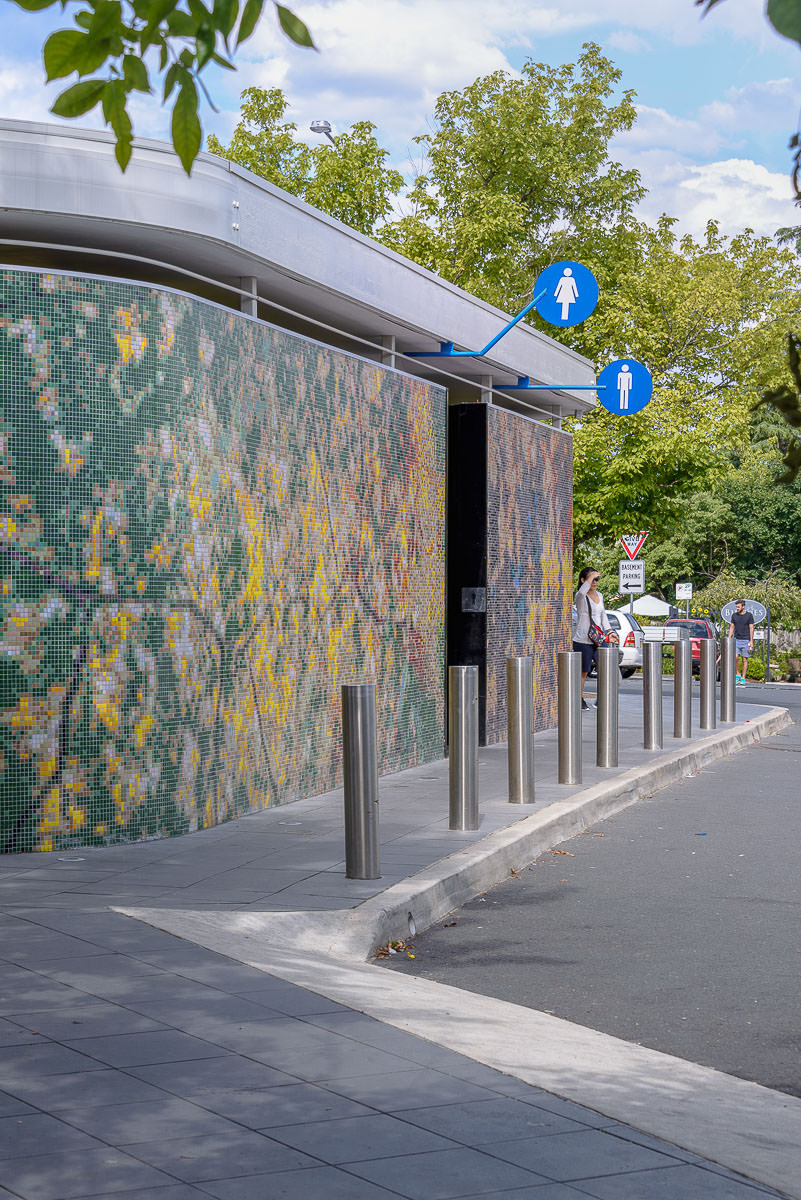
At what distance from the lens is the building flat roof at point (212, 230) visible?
26.0 ft

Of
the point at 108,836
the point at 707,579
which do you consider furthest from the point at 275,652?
the point at 707,579

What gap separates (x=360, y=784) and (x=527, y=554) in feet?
28.2

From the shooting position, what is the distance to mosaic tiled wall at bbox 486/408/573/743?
47.2ft

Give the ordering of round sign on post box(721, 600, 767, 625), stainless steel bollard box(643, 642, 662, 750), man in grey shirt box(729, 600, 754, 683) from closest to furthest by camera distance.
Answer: stainless steel bollard box(643, 642, 662, 750)
man in grey shirt box(729, 600, 754, 683)
round sign on post box(721, 600, 767, 625)

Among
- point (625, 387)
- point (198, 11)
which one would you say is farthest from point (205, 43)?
point (625, 387)

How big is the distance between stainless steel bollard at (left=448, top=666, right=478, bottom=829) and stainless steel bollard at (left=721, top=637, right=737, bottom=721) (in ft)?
31.3

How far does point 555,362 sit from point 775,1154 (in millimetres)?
12794

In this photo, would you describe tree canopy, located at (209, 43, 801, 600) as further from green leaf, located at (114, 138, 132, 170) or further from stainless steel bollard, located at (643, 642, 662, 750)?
green leaf, located at (114, 138, 132, 170)

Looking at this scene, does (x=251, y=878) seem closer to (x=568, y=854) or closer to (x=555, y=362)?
(x=568, y=854)

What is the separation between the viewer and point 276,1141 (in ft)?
12.4

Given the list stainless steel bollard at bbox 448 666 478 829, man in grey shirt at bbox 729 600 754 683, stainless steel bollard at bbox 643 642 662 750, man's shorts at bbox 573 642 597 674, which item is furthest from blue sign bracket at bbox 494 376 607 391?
man in grey shirt at bbox 729 600 754 683

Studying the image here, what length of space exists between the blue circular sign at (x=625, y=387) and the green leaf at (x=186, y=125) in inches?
547

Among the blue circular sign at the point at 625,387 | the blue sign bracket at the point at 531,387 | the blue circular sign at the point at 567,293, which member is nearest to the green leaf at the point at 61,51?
the blue circular sign at the point at 567,293

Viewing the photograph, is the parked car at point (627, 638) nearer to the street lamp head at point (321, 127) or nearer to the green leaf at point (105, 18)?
the street lamp head at point (321, 127)
